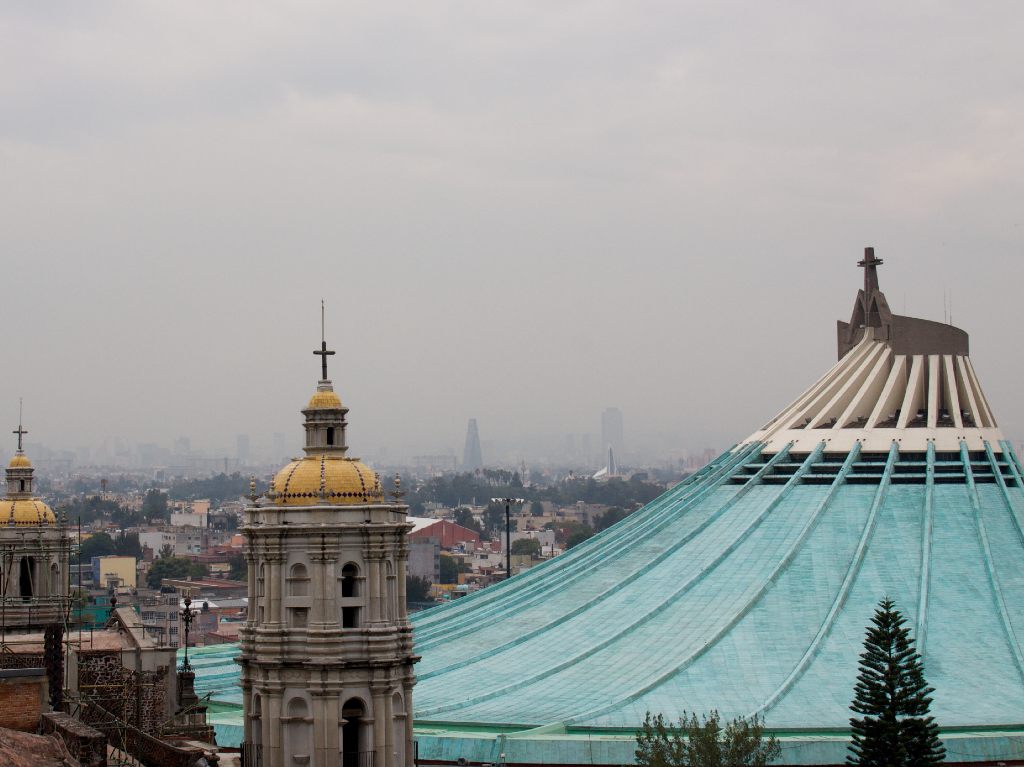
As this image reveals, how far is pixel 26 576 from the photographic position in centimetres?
4494

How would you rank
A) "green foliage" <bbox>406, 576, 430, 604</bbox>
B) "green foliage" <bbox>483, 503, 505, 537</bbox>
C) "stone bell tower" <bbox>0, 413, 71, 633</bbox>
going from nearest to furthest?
"stone bell tower" <bbox>0, 413, 71, 633</bbox>
"green foliage" <bbox>406, 576, 430, 604</bbox>
"green foliage" <bbox>483, 503, 505, 537</bbox>

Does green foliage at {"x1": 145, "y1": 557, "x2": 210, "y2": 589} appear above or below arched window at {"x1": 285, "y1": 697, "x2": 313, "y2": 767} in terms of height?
above

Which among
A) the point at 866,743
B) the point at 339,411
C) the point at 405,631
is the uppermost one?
the point at 339,411

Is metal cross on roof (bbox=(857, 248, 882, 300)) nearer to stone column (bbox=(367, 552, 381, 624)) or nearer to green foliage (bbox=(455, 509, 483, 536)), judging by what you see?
stone column (bbox=(367, 552, 381, 624))

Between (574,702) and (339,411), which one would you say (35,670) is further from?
(574,702)

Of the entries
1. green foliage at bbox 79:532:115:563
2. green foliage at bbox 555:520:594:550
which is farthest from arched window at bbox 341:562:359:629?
green foliage at bbox 555:520:594:550

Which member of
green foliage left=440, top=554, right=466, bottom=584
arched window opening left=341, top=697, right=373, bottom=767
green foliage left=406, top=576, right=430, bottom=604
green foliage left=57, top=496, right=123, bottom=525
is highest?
green foliage left=57, top=496, right=123, bottom=525

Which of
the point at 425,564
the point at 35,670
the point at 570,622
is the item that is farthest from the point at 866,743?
the point at 425,564

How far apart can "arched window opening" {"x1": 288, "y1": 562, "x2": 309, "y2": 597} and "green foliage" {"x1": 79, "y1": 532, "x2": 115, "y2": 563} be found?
372 ft

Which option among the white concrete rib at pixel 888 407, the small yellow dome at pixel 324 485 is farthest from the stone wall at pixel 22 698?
the white concrete rib at pixel 888 407

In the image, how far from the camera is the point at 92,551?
142 meters

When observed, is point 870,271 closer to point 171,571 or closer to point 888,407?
point 888,407

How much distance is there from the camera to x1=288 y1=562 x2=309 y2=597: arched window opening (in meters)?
27.1

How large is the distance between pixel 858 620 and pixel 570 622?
21.3 ft
